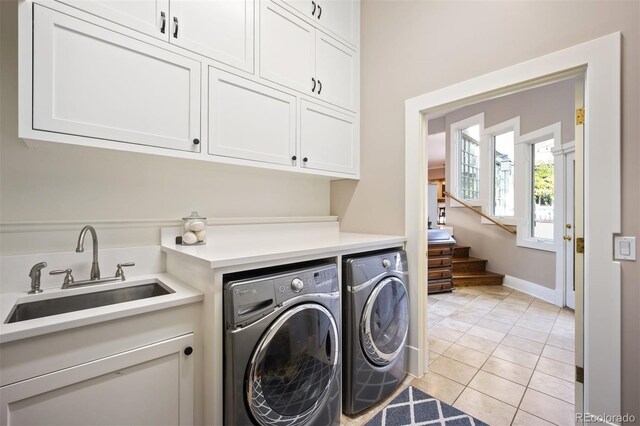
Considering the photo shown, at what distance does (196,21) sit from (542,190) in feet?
15.8

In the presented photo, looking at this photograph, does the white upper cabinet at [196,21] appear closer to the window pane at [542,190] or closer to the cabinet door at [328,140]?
the cabinet door at [328,140]

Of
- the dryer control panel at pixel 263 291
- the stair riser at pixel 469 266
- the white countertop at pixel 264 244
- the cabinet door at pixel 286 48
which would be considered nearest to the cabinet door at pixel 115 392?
the dryer control panel at pixel 263 291

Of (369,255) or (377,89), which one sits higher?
(377,89)

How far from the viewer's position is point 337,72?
2.29 metres

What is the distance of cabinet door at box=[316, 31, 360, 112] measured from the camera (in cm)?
216

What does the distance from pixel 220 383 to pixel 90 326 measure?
0.54 m

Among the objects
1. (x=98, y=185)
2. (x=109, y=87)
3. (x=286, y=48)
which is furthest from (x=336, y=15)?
(x=98, y=185)

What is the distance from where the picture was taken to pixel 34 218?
1399 mm

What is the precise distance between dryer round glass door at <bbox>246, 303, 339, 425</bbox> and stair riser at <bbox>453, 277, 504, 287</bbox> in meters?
3.62

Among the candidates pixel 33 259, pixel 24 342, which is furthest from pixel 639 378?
pixel 33 259

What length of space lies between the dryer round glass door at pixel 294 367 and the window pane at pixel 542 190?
4.08 metres

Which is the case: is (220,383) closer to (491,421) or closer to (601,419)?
(491,421)

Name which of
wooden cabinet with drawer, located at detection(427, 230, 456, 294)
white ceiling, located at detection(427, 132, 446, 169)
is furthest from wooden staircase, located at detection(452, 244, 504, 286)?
white ceiling, located at detection(427, 132, 446, 169)

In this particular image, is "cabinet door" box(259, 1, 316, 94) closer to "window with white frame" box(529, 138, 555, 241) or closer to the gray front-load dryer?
the gray front-load dryer
